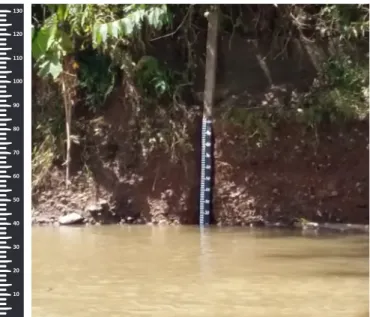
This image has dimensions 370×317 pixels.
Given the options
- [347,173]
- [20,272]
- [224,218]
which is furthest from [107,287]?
[347,173]

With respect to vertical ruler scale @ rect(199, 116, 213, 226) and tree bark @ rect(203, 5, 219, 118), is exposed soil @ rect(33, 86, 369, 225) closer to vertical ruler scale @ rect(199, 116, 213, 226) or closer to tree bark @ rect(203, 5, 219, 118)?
vertical ruler scale @ rect(199, 116, 213, 226)

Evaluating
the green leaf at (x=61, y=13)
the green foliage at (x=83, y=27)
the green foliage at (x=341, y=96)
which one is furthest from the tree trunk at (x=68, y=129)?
the green foliage at (x=341, y=96)

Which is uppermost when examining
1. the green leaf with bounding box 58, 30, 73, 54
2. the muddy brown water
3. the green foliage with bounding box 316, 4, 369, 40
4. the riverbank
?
the green foliage with bounding box 316, 4, 369, 40

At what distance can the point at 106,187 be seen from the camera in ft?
22.7

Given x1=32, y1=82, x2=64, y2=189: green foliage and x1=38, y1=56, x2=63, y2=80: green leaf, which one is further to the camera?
x1=32, y1=82, x2=64, y2=189: green foliage

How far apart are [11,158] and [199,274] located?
2.79 meters

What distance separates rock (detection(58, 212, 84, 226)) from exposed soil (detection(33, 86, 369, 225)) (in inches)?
2.6

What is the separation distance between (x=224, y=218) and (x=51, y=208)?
1.65m

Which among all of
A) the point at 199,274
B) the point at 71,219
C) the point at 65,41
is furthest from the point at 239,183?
the point at 199,274

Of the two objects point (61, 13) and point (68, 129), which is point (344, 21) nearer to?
point (61, 13)

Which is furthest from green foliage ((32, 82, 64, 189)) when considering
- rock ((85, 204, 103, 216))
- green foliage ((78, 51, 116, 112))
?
rock ((85, 204, 103, 216))

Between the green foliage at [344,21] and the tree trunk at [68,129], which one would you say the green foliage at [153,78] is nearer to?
the tree trunk at [68,129]

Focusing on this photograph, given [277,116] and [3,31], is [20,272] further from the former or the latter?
[277,116]

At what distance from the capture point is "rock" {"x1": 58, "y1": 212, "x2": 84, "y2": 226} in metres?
6.71
